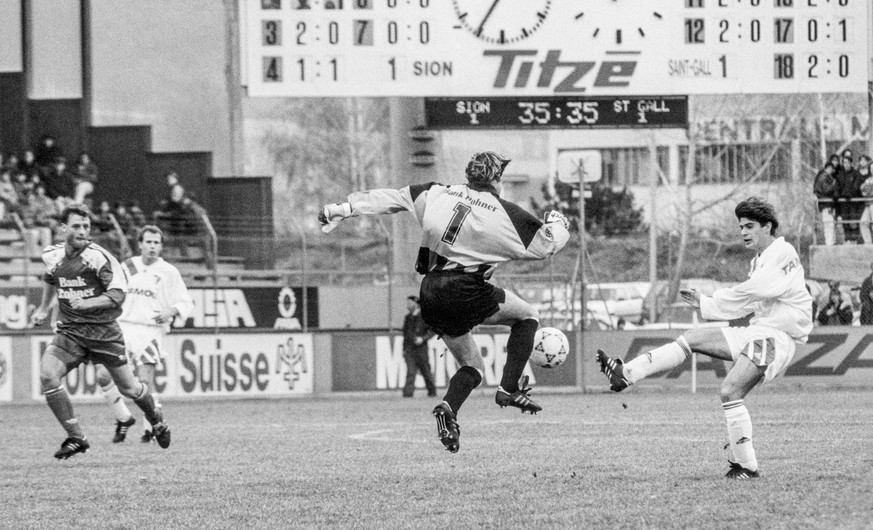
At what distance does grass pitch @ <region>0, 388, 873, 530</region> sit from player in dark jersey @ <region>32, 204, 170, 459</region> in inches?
24.7

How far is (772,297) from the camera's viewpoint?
10.3m

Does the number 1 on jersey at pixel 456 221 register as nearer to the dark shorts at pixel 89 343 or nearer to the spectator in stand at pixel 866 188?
the dark shorts at pixel 89 343

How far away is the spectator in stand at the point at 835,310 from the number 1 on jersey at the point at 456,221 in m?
16.8

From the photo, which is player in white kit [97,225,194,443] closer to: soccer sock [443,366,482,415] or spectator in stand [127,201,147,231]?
soccer sock [443,366,482,415]

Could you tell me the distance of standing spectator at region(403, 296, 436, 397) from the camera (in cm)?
2517

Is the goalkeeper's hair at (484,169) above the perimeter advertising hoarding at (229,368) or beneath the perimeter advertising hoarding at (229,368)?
above

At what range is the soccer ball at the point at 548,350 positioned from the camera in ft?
37.0

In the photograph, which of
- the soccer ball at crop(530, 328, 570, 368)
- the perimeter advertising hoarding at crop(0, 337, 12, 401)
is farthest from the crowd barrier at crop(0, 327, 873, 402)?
the soccer ball at crop(530, 328, 570, 368)

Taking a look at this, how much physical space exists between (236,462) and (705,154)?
197ft

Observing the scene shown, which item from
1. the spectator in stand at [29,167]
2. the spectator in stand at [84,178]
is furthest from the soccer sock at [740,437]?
the spectator in stand at [29,167]

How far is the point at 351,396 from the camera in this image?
87.1ft

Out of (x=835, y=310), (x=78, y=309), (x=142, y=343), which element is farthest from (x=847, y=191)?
(x=78, y=309)

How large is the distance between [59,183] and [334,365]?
6440mm

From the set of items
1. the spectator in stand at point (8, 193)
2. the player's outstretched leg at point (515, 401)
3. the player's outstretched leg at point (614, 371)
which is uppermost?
the spectator in stand at point (8, 193)
